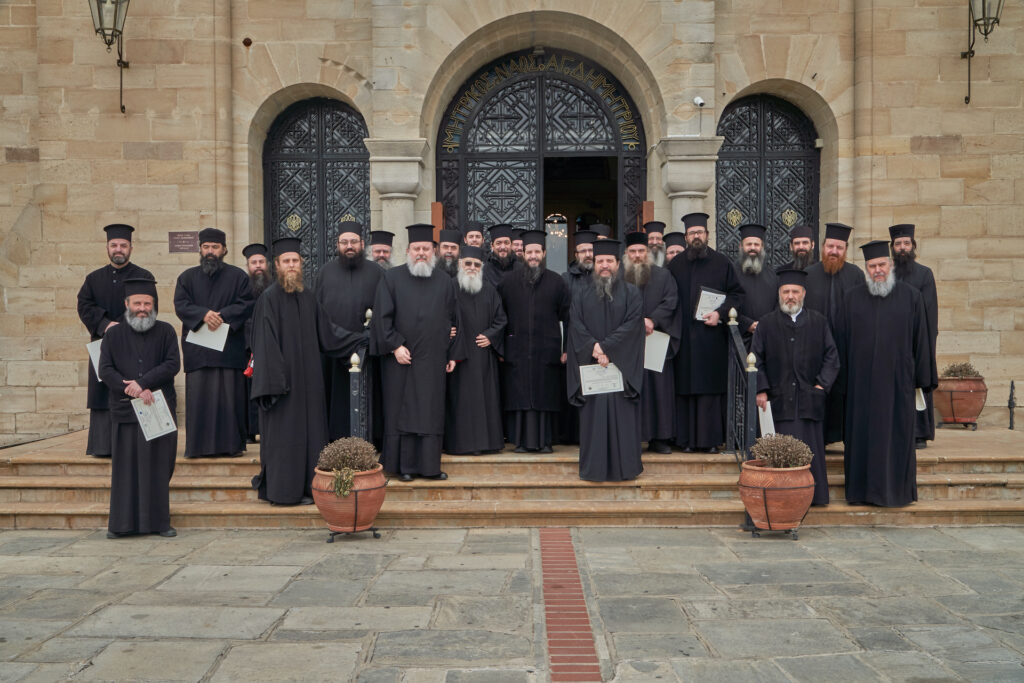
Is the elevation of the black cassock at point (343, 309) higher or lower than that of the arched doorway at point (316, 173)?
lower

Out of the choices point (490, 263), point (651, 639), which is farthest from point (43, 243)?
point (651, 639)

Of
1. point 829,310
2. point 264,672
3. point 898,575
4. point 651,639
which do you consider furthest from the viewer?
point 829,310

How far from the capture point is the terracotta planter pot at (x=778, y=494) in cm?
625

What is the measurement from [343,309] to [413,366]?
1045 mm

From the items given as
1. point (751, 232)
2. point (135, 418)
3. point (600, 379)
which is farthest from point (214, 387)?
point (751, 232)

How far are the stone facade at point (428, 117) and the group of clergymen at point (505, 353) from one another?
6.99 feet

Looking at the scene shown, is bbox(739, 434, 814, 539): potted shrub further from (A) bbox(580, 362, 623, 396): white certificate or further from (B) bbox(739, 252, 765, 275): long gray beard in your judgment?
(B) bbox(739, 252, 765, 275): long gray beard

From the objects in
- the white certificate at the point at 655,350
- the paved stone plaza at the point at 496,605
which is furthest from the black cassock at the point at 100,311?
the white certificate at the point at 655,350

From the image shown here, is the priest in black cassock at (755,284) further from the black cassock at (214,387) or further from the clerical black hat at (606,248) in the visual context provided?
the black cassock at (214,387)

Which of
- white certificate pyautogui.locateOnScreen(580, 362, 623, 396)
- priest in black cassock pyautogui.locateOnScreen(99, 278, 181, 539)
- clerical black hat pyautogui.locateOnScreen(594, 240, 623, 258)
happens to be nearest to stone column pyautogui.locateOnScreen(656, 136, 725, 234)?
clerical black hat pyautogui.locateOnScreen(594, 240, 623, 258)

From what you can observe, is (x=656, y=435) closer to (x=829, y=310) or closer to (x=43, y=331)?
(x=829, y=310)

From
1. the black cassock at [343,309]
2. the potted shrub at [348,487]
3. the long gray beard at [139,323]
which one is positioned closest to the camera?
the potted shrub at [348,487]

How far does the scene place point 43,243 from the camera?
1045 centimetres

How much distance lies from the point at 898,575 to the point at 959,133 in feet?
22.7
